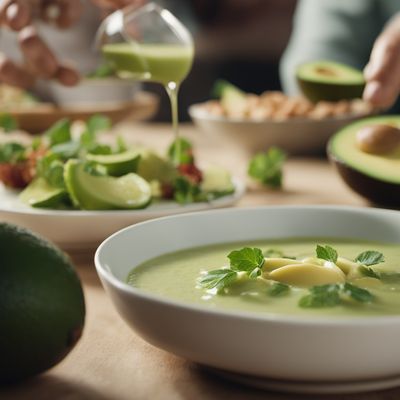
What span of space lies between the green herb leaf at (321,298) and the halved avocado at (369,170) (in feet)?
2.35

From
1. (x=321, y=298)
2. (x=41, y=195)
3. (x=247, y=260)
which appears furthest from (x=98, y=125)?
(x=321, y=298)

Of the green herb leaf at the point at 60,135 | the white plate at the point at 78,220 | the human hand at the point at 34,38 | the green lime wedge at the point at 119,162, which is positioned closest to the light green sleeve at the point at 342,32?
the human hand at the point at 34,38

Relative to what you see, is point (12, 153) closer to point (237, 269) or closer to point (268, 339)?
point (237, 269)

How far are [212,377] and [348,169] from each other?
2.56 feet

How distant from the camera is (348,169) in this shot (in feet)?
5.10

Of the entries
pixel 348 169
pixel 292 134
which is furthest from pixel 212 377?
pixel 292 134

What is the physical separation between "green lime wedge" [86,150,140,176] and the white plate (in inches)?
3.5

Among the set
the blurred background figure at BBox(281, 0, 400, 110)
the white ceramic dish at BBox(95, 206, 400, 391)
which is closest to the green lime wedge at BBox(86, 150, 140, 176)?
the white ceramic dish at BBox(95, 206, 400, 391)

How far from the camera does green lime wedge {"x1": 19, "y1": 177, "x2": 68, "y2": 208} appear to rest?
1343 mm

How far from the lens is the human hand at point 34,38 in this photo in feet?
5.95

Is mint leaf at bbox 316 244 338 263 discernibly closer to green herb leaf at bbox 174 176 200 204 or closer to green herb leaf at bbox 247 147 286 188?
green herb leaf at bbox 174 176 200 204

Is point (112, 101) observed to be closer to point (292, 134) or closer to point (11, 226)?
point (292, 134)

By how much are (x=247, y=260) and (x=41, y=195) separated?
1.84 ft

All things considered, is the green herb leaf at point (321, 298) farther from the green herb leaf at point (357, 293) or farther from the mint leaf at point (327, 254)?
the mint leaf at point (327, 254)
